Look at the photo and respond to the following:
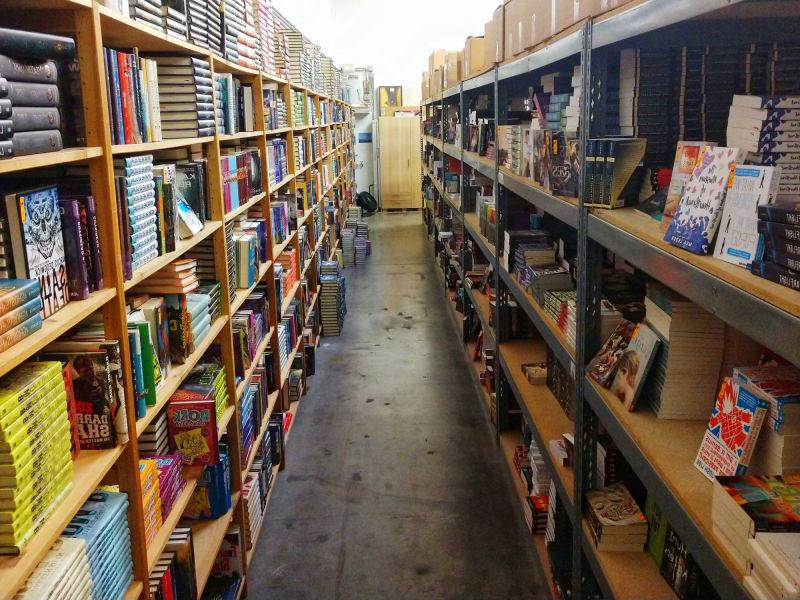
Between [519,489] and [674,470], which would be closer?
[674,470]

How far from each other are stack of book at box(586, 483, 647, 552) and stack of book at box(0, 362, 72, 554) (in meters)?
1.42

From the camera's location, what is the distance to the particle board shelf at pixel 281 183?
4.00 m

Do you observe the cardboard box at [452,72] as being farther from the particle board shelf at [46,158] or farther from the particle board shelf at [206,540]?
the particle board shelf at [46,158]

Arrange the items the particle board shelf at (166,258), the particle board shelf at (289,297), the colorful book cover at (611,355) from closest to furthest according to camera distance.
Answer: the particle board shelf at (166,258) < the colorful book cover at (611,355) < the particle board shelf at (289,297)

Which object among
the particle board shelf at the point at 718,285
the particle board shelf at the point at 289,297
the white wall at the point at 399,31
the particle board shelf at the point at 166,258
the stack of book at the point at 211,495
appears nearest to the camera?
the particle board shelf at the point at 718,285

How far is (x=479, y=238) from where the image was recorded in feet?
14.8

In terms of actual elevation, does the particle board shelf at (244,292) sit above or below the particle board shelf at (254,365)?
above

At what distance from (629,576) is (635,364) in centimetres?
59

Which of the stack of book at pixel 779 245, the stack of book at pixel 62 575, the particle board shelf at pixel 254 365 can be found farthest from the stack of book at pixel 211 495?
the stack of book at pixel 779 245

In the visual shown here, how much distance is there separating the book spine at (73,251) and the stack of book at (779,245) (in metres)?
1.36

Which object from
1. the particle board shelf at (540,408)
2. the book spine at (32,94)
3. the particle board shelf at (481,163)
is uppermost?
the book spine at (32,94)

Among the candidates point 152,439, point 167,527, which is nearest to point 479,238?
→ point 152,439

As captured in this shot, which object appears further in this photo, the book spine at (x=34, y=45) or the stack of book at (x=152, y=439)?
the stack of book at (x=152, y=439)

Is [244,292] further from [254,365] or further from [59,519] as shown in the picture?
[59,519]
